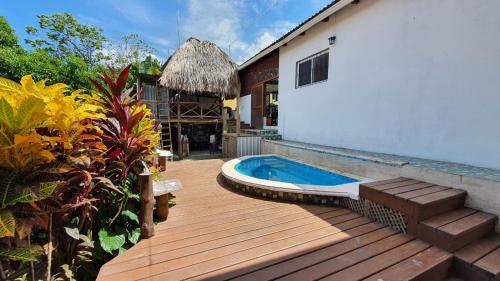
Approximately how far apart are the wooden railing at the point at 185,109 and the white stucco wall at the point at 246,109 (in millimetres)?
1442

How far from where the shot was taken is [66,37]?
60.0 ft

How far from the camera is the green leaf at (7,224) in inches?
46.4

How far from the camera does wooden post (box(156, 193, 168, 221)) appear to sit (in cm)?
274

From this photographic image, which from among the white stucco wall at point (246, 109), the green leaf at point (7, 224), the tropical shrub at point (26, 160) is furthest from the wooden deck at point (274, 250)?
the white stucco wall at point (246, 109)

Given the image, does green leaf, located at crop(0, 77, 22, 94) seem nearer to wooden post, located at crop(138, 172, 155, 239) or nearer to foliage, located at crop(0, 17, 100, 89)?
wooden post, located at crop(138, 172, 155, 239)

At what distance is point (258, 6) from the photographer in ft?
32.6

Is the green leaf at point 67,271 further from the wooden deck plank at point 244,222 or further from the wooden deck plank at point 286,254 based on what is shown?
the wooden deck plank at point 286,254

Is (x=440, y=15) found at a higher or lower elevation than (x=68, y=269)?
higher

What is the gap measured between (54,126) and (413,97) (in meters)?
5.38

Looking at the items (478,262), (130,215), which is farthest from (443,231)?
(130,215)

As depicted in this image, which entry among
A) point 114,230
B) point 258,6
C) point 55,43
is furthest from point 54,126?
point 55,43

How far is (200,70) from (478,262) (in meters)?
9.59

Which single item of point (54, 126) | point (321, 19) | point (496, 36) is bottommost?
point (54, 126)

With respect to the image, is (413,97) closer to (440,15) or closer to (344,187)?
(440,15)
